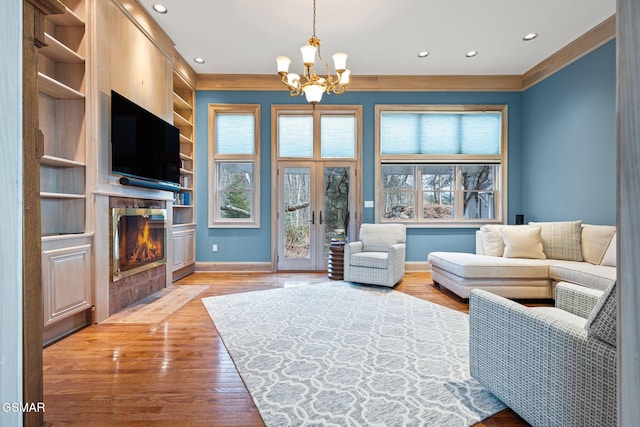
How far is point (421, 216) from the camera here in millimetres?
5367

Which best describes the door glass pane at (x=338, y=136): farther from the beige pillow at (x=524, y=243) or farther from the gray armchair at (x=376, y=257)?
the beige pillow at (x=524, y=243)

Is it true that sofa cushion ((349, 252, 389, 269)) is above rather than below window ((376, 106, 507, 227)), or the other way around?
below

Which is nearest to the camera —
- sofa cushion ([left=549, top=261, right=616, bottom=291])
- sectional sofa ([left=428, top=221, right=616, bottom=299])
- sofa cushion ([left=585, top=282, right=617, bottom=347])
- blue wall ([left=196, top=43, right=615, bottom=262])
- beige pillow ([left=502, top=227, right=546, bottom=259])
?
sofa cushion ([left=585, top=282, right=617, bottom=347])

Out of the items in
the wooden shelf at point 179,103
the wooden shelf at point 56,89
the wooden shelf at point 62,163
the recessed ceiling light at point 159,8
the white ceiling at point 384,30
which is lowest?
the wooden shelf at point 62,163

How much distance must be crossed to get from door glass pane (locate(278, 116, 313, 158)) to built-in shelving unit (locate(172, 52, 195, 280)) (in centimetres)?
152

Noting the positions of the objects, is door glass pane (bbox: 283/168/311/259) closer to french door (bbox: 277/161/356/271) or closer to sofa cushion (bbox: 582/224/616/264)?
french door (bbox: 277/161/356/271)

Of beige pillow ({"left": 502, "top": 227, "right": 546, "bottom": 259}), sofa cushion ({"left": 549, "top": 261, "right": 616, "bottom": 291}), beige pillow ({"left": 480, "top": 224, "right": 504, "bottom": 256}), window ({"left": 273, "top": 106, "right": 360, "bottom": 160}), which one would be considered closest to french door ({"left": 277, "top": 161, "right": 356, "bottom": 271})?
window ({"left": 273, "top": 106, "right": 360, "bottom": 160})

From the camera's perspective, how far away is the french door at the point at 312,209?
17.4 feet

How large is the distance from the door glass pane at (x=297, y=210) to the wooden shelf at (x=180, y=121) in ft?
5.94

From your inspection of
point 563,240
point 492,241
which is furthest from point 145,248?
point 563,240

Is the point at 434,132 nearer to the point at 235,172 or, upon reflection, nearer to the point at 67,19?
the point at 235,172

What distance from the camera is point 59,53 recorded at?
8.50ft

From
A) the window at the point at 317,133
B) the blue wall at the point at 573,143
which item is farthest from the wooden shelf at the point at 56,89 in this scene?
the blue wall at the point at 573,143

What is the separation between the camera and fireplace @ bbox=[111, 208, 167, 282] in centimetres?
309
